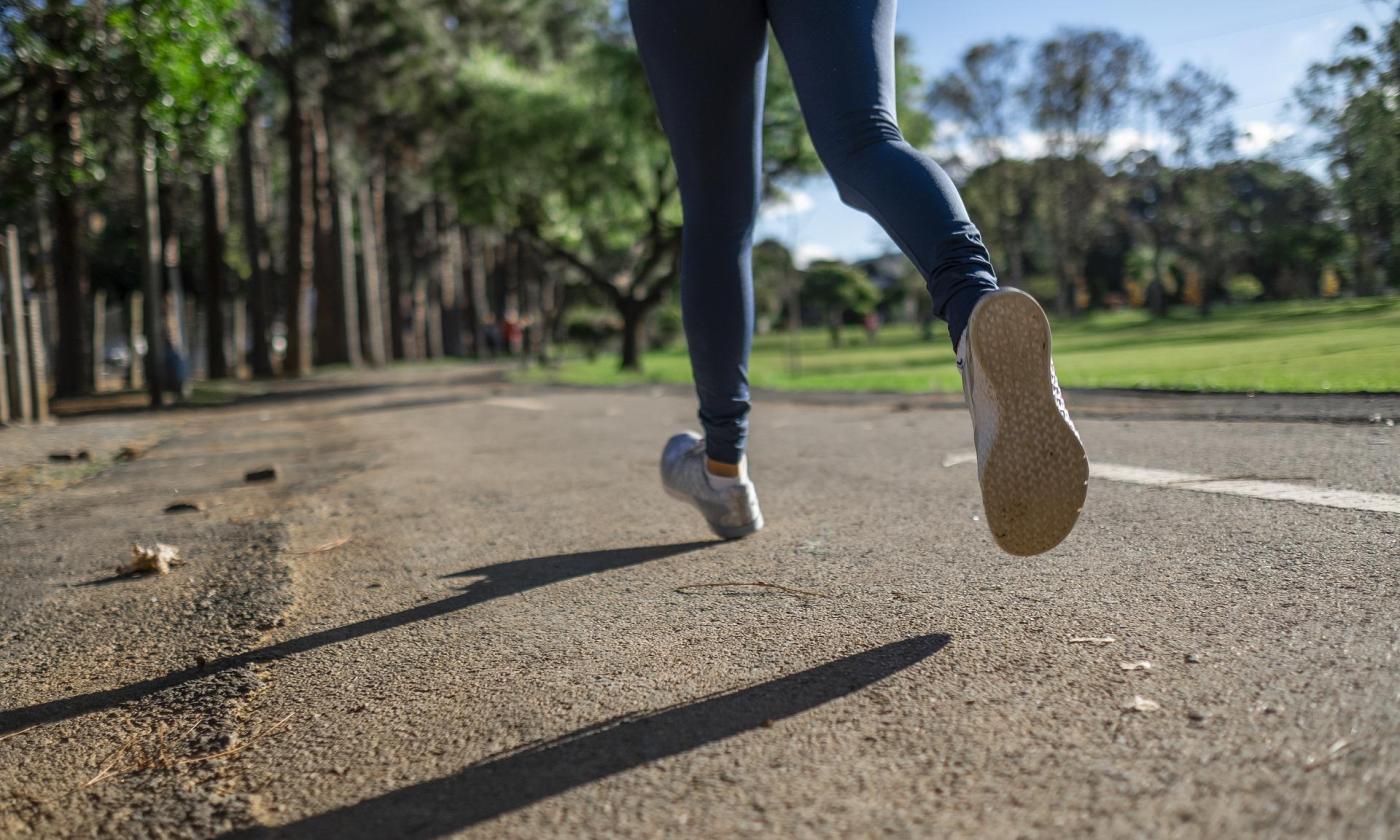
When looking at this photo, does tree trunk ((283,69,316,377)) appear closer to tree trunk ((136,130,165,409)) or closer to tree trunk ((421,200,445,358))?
tree trunk ((136,130,165,409))

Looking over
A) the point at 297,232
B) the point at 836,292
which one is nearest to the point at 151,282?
the point at 297,232

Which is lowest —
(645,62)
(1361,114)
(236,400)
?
(236,400)

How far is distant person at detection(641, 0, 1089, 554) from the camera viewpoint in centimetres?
161

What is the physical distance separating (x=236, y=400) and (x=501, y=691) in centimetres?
1525

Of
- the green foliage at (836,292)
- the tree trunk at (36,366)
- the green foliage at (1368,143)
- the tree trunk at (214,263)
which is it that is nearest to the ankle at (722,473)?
the green foliage at (1368,143)

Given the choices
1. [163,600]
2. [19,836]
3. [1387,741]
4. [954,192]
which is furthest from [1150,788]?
[163,600]

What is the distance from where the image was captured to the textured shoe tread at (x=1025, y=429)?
1601 millimetres

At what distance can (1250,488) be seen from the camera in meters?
2.70

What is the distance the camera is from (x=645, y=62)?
7.74 feet

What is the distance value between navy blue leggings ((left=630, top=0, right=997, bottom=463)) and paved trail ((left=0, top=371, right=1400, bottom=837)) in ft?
1.73

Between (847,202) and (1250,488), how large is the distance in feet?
4.86

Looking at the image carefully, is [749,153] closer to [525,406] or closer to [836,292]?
[525,406]

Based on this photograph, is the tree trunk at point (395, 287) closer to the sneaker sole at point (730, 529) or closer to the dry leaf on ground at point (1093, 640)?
the sneaker sole at point (730, 529)

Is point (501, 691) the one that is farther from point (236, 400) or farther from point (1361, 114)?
point (236, 400)
